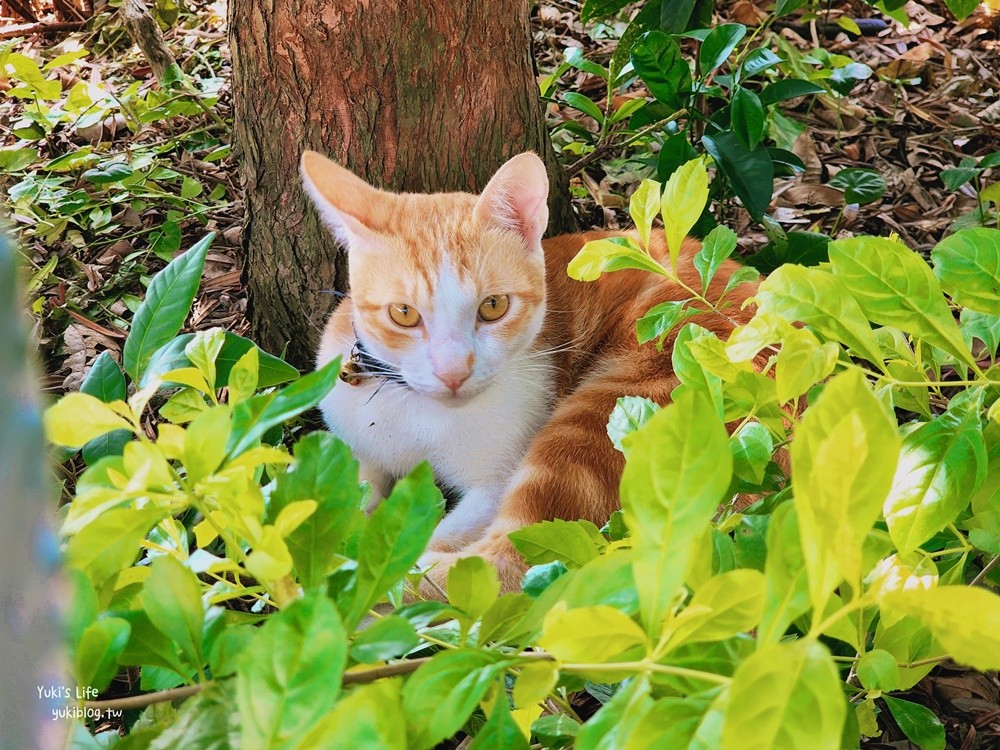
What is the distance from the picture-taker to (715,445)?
527 millimetres

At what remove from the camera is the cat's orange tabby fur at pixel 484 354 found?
1.90m

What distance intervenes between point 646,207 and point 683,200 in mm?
99

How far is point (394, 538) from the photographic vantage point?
632 millimetres

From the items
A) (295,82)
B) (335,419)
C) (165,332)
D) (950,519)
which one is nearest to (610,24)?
(295,82)

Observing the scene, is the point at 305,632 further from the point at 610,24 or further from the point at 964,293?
the point at 610,24

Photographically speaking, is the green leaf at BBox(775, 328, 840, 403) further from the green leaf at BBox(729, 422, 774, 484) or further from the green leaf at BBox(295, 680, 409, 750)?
the green leaf at BBox(295, 680, 409, 750)

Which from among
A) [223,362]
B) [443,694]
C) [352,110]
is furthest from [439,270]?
[443,694]

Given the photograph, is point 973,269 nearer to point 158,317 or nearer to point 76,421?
point 76,421

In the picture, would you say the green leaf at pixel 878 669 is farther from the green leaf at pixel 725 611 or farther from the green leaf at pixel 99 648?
the green leaf at pixel 99 648

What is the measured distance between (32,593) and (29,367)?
11cm

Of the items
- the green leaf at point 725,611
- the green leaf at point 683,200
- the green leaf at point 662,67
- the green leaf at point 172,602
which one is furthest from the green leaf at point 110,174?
the green leaf at point 725,611

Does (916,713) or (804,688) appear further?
(916,713)

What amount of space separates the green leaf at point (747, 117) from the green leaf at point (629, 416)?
4.39 ft

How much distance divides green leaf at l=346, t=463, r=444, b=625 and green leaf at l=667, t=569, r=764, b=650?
190 mm
